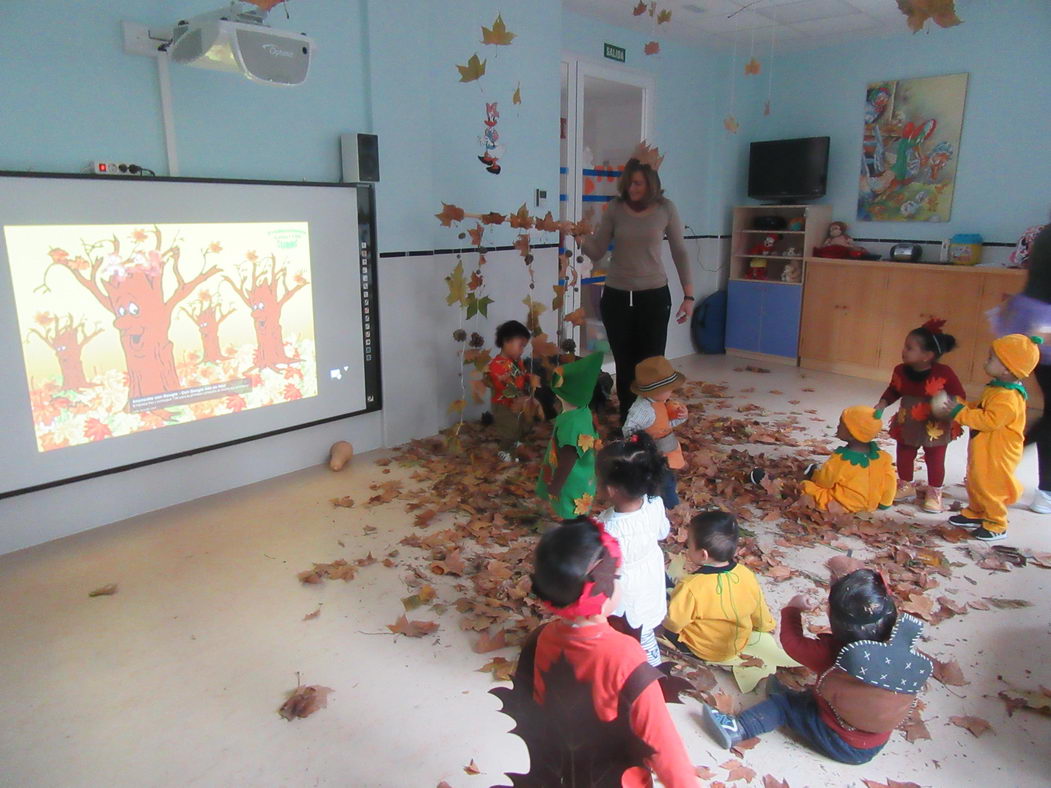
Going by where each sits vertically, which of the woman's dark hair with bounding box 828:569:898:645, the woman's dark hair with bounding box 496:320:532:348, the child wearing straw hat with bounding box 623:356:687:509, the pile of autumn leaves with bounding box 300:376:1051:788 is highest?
the woman's dark hair with bounding box 496:320:532:348

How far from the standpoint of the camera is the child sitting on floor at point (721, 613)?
231cm

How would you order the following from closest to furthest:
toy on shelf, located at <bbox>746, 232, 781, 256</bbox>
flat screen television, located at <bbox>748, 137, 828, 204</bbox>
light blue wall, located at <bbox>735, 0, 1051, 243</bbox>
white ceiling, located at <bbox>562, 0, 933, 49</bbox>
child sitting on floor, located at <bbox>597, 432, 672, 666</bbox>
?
1. child sitting on floor, located at <bbox>597, 432, 672, 666</bbox>
2. white ceiling, located at <bbox>562, 0, 933, 49</bbox>
3. light blue wall, located at <bbox>735, 0, 1051, 243</bbox>
4. flat screen television, located at <bbox>748, 137, 828, 204</bbox>
5. toy on shelf, located at <bbox>746, 232, 781, 256</bbox>

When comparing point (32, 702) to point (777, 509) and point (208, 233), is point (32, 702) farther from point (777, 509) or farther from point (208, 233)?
point (777, 509)

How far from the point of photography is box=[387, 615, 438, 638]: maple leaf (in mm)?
2580

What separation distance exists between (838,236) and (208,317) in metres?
5.46

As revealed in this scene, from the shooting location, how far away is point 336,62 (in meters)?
3.90

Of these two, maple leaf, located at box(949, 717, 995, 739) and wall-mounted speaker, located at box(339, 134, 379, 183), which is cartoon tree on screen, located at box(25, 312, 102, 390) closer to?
wall-mounted speaker, located at box(339, 134, 379, 183)

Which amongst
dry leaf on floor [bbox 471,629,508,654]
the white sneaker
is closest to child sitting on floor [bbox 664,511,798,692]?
dry leaf on floor [bbox 471,629,508,654]

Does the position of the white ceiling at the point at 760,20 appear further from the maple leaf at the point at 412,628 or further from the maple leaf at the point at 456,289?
the maple leaf at the point at 412,628

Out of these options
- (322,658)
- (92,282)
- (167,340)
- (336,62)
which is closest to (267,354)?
(167,340)

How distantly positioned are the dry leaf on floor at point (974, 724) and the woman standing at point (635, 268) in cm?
231

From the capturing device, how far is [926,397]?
358 centimetres

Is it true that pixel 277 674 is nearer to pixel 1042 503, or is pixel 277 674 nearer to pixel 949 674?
pixel 949 674

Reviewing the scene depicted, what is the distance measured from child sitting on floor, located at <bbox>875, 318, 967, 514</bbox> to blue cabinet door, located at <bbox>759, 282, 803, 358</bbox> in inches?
126
